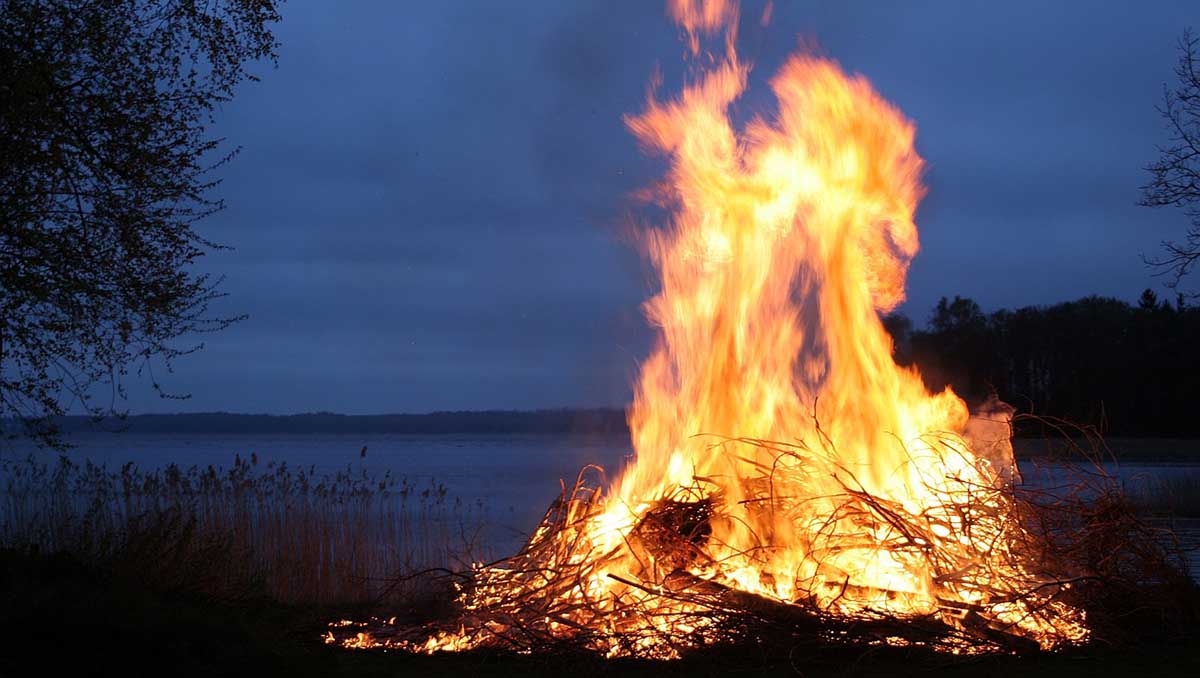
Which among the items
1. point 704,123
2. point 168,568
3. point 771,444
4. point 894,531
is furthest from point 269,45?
point 894,531

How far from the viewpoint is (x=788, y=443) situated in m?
7.27

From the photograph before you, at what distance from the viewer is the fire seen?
6.53 metres

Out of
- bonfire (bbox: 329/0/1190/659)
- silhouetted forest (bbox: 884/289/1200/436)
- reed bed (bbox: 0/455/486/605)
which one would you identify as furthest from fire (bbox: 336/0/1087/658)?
silhouetted forest (bbox: 884/289/1200/436)

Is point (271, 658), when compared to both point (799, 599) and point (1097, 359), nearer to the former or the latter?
point (799, 599)

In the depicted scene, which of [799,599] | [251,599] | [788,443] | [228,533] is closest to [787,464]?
[788,443]

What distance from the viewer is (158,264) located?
8891 mm

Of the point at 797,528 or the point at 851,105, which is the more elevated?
the point at 851,105

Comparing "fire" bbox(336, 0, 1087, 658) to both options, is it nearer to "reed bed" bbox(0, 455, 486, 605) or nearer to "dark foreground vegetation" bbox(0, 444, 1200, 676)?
"dark foreground vegetation" bbox(0, 444, 1200, 676)

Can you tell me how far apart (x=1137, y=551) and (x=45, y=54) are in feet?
29.3

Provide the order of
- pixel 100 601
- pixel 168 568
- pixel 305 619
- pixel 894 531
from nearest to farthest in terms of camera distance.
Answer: pixel 100 601 < pixel 894 531 < pixel 305 619 < pixel 168 568

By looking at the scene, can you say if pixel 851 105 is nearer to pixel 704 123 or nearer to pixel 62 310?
pixel 704 123

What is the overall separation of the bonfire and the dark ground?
15 centimetres

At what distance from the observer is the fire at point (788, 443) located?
653 cm

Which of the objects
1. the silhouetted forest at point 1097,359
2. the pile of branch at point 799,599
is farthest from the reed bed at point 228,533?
the silhouetted forest at point 1097,359
